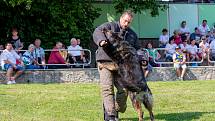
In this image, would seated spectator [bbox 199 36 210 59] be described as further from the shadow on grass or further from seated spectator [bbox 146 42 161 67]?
the shadow on grass

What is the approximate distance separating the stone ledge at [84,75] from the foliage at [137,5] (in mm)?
3200

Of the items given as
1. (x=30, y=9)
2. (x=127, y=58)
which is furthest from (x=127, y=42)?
(x=30, y=9)

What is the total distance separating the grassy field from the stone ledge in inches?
130

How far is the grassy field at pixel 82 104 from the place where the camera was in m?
10.8

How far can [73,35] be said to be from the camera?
72.9 feet

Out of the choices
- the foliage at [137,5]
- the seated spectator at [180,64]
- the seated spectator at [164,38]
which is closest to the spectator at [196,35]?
the seated spectator at [164,38]

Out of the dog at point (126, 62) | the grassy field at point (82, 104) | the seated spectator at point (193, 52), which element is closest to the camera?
the dog at point (126, 62)

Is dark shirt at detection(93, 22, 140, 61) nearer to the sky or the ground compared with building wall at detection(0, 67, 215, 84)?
nearer to the sky

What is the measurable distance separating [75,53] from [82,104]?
802 cm

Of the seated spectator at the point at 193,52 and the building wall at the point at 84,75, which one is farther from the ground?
the seated spectator at the point at 193,52

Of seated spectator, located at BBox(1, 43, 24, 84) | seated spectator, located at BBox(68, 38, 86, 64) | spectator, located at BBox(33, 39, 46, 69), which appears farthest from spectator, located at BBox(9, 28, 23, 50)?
seated spectator, located at BBox(68, 38, 86, 64)

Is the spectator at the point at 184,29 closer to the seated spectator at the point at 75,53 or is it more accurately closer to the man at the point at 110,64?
the seated spectator at the point at 75,53

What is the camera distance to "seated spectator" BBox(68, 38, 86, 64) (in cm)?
2042

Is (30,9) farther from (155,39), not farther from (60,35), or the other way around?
(155,39)
